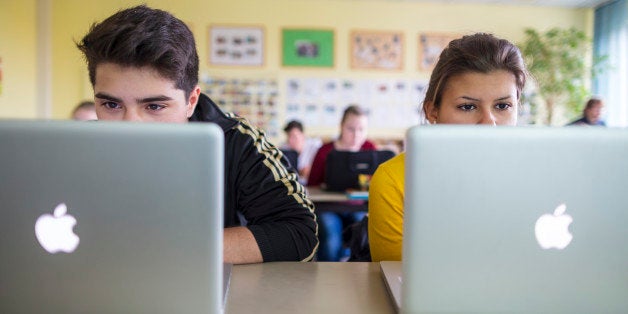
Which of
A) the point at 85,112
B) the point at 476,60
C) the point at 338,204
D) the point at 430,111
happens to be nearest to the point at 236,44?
the point at 85,112

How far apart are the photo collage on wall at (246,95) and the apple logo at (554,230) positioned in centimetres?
514

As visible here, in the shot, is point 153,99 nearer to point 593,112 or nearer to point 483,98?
point 483,98

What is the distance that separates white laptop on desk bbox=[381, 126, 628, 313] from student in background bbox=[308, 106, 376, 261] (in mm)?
1917

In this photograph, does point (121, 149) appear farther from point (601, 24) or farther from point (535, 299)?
point (601, 24)

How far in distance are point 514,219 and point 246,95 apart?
5.24 metres

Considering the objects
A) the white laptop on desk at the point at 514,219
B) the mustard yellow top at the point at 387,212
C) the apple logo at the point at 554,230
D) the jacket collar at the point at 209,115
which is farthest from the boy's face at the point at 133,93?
the apple logo at the point at 554,230

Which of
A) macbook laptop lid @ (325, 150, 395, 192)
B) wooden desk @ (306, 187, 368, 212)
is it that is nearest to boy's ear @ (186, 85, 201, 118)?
wooden desk @ (306, 187, 368, 212)

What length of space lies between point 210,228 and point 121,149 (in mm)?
138

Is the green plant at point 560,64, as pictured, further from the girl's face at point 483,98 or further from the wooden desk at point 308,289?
the wooden desk at point 308,289

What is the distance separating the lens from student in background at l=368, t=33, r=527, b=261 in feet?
3.75

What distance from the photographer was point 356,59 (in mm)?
5715

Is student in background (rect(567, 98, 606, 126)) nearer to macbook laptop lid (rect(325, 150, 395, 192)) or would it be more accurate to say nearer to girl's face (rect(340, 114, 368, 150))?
girl's face (rect(340, 114, 368, 150))

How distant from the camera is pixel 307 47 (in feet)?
18.6

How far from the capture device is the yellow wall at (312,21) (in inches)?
215
